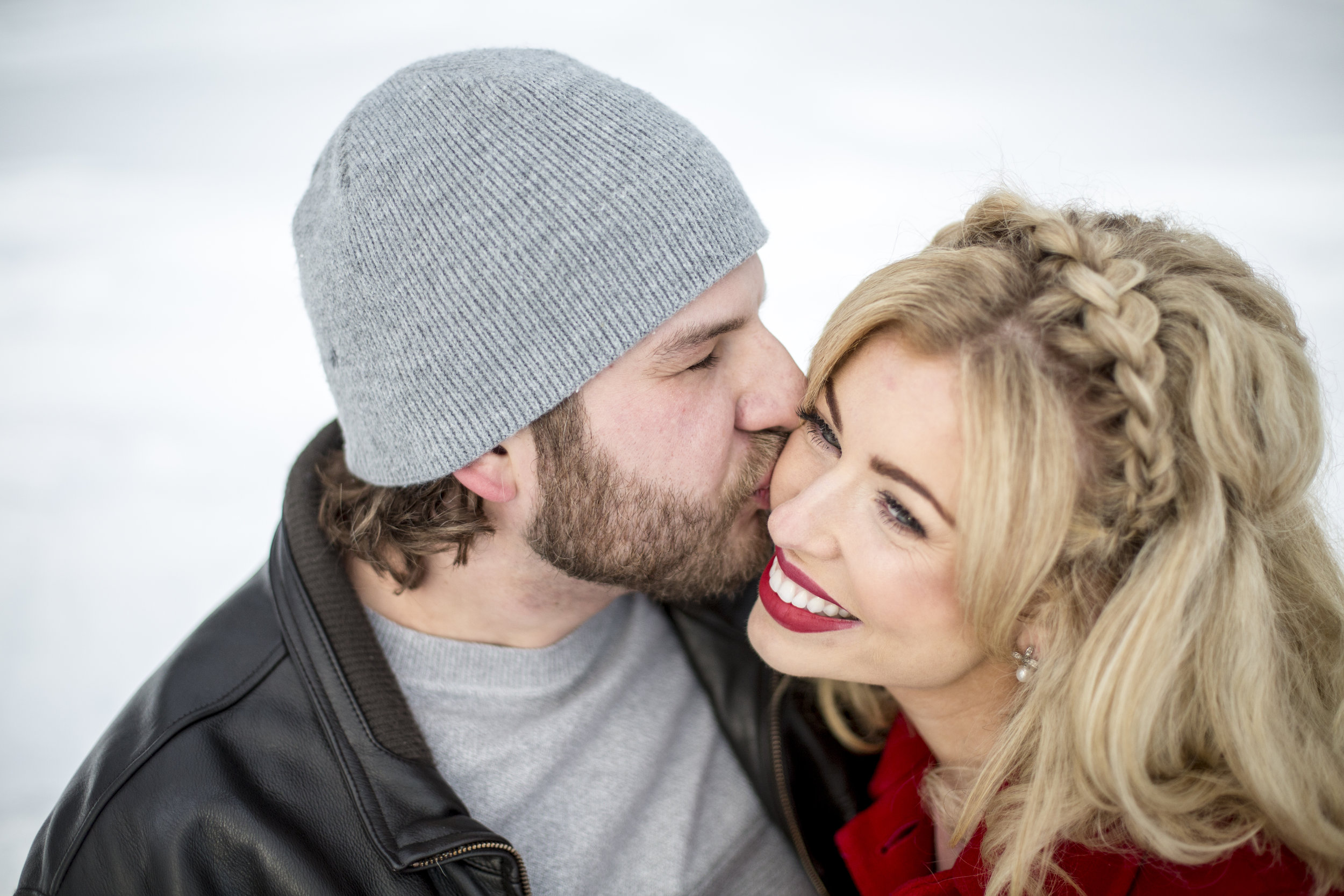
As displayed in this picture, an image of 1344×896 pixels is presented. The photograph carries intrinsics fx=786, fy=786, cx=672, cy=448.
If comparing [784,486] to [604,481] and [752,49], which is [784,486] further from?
[752,49]

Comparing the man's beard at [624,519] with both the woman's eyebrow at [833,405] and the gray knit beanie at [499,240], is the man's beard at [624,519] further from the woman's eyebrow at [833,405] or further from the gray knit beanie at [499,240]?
the woman's eyebrow at [833,405]

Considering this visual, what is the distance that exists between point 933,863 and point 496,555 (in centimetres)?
123

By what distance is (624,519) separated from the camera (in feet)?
5.86

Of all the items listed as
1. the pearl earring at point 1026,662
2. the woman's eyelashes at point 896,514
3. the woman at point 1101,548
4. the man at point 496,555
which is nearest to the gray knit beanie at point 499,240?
the man at point 496,555

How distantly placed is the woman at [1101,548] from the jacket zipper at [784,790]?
0.31 metres

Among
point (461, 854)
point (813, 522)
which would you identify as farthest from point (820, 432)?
point (461, 854)

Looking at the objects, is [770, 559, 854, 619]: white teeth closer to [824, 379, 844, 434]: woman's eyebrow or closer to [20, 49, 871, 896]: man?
[20, 49, 871, 896]: man

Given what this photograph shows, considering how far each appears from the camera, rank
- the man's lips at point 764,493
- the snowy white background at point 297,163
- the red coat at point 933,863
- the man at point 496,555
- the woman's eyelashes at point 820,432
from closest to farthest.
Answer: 1. the red coat at point 933,863
2. the man at point 496,555
3. the woman's eyelashes at point 820,432
4. the man's lips at point 764,493
5. the snowy white background at point 297,163

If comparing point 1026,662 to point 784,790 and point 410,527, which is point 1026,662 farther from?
point 410,527

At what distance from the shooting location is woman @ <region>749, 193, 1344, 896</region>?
1315 millimetres

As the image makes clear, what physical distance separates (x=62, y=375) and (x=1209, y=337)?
4.29m

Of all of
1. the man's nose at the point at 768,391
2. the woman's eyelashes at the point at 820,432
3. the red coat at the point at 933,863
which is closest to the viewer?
the red coat at the point at 933,863

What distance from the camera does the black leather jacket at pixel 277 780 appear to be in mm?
1495

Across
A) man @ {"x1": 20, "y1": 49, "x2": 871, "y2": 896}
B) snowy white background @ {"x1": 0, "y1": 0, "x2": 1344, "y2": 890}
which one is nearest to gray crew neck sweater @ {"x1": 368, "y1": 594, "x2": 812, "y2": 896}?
man @ {"x1": 20, "y1": 49, "x2": 871, "y2": 896}
